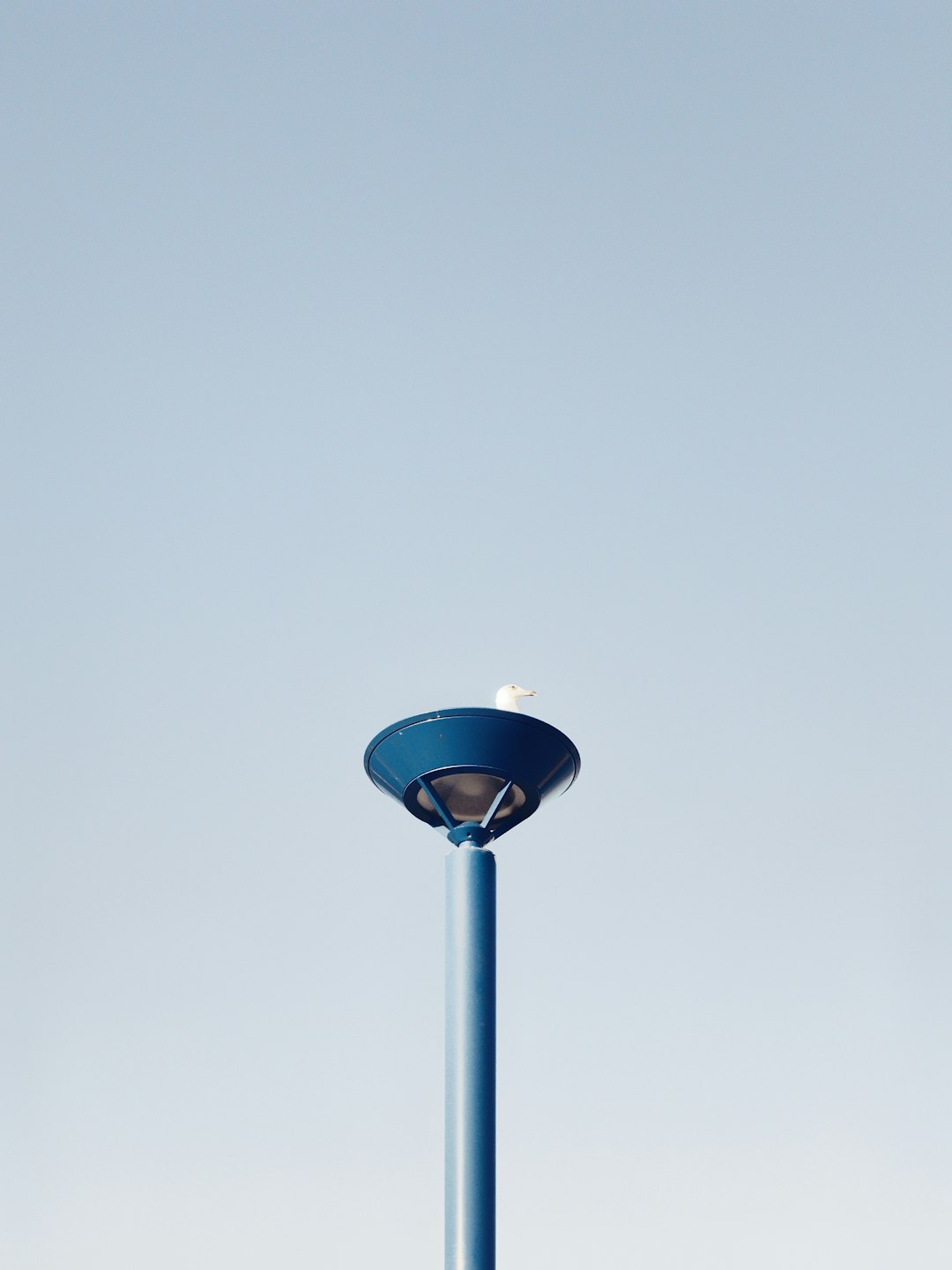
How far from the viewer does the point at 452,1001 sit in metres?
14.8

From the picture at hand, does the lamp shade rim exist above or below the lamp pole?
above

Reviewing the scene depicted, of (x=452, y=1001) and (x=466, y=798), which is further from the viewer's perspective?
(x=466, y=798)

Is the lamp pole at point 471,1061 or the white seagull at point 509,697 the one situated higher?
the white seagull at point 509,697

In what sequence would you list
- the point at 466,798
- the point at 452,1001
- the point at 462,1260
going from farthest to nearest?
the point at 466,798, the point at 452,1001, the point at 462,1260

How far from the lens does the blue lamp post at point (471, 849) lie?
1404 cm

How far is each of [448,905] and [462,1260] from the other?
3.29m

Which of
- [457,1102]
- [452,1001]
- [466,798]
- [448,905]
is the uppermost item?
[466,798]

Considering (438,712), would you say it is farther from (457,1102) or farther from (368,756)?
(457,1102)

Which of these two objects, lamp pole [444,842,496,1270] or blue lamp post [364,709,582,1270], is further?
blue lamp post [364,709,582,1270]

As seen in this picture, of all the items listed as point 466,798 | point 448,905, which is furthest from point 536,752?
point 448,905

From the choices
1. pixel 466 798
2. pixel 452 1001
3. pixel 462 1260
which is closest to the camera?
pixel 462 1260

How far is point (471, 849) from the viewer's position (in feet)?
50.7

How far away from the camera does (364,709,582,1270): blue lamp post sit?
46.1 feet

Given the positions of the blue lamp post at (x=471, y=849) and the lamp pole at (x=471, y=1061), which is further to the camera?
the blue lamp post at (x=471, y=849)
